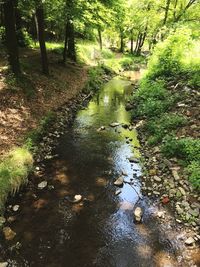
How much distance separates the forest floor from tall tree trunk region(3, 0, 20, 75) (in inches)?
26.2

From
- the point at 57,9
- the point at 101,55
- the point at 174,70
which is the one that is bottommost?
the point at 101,55

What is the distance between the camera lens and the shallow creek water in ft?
22.8

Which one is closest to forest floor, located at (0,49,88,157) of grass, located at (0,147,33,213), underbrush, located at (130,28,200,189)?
grass, located at (0,147,33,213)

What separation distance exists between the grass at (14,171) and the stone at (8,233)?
648mm

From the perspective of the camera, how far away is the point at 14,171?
9.13 m

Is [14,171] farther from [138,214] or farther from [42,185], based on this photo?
→ [138,214]

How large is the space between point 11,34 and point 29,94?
9.60 feet

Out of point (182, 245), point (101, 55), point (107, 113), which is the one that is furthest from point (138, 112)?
point (101, 55)

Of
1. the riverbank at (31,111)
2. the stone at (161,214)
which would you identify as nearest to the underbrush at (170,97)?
the stone at (161,214)

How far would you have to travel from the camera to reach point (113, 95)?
21.7 meters

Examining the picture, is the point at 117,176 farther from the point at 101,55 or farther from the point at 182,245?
the point at 101,55

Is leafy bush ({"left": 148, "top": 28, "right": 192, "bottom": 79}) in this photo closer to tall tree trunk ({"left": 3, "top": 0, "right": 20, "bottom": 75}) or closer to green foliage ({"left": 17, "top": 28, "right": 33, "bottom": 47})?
tall tree trunk ({"left": 3, "top": 0, "right": 20, "bottom": 75})

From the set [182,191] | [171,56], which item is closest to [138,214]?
[182,191]

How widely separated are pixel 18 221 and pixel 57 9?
14.6 m
